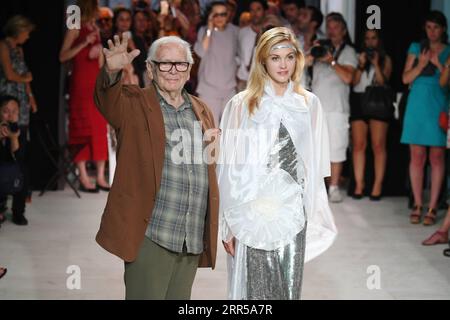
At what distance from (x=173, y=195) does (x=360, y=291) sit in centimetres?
234

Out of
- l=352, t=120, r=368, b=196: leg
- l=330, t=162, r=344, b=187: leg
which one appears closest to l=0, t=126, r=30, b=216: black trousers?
l=330, t=162, r=344, b=187: leg

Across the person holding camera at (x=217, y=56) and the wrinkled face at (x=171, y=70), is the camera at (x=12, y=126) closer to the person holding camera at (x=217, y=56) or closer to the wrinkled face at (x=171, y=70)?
the person holding camera at (x=217, y=56)

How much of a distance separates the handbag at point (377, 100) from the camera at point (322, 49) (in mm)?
493

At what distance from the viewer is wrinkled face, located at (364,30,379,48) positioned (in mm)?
9203

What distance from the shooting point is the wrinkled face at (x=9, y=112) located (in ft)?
26.2

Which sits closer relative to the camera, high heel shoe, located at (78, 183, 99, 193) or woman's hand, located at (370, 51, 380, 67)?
woman's hand, located at (370, 51, 380, 67)

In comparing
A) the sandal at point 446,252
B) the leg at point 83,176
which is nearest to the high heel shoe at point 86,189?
the leg at point 83,176

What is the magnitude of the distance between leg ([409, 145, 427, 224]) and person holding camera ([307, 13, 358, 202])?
1060 millimetres

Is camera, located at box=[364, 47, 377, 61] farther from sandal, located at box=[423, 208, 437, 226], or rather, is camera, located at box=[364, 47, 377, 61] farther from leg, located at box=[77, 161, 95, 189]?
leg, located at box=[77, 161, 95, 189]

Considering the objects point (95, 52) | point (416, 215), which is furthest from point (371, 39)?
point (95, 52)

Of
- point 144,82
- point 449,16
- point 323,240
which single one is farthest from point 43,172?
A: point 323,240

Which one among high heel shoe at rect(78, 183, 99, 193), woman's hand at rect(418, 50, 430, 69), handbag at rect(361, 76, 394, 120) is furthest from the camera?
high heel shoe at rect(78, 183, 99, 193)

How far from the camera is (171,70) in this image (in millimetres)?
4148

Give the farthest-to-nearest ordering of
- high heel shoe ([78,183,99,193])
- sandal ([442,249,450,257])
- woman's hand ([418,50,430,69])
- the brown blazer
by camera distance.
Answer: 1. high heel shoe ([78,183,99,193])
2. woman's hand ([418,50,430,69])
3. sandal ([442,249,450,257])
4. the brown blazer
